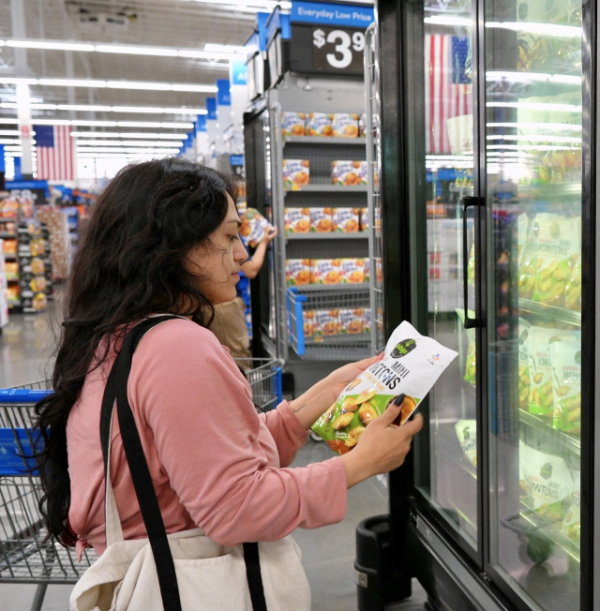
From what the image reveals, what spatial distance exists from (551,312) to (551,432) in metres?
0.36

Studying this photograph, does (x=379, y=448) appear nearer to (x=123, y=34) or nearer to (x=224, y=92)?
(x=224, y=92)

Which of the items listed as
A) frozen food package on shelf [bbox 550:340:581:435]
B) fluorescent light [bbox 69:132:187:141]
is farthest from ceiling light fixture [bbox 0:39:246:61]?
frozen food package on shelf [bbox 550:340:581:435]

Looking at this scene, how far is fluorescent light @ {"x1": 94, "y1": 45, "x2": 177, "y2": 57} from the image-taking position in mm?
13203

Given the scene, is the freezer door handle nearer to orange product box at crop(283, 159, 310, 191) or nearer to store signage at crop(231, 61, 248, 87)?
orange product box at crop(283, 159, 310, 191)

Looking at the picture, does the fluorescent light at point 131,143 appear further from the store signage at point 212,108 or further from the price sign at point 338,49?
the price sign at point 338,49

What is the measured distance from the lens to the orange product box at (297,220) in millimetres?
5285

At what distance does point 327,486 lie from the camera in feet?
4.17

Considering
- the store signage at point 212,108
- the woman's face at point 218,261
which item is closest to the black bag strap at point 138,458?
the woman's face at point 218,261

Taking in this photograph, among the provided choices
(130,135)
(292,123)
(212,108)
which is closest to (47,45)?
(212,108)

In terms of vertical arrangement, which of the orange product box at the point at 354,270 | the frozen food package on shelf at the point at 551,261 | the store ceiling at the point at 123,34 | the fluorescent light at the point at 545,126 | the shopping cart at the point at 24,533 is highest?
the store ceiling at the point at 123,34

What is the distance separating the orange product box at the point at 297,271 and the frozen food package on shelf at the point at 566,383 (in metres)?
3.56

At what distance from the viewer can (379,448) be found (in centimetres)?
136

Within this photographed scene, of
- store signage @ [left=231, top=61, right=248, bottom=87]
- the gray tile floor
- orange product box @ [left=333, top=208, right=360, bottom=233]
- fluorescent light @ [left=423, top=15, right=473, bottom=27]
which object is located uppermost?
store signage @ [left=231, top=61, right=248, bottom=87]

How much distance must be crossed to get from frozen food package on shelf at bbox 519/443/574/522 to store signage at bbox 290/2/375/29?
4139mm
